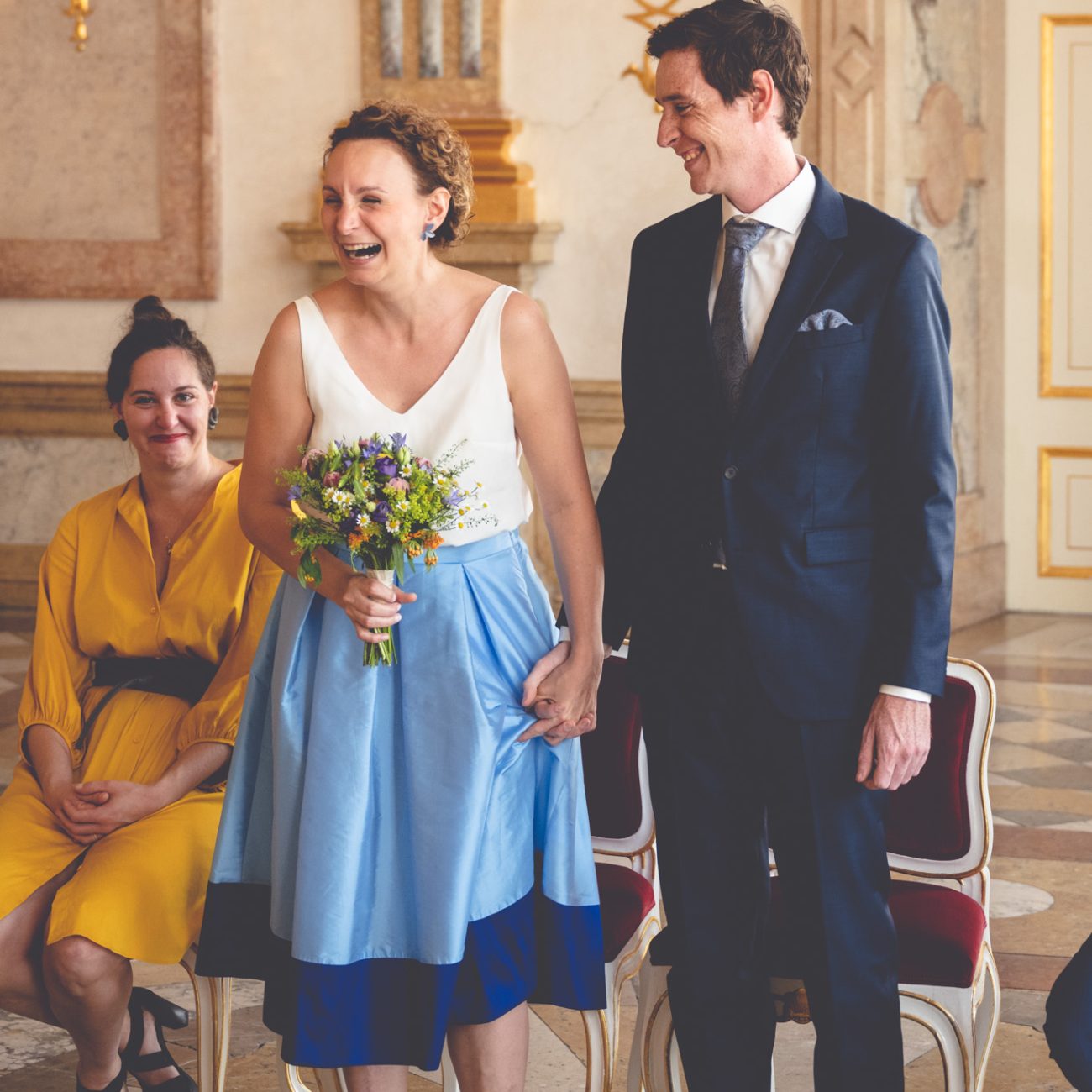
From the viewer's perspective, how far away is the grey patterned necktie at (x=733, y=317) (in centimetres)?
227

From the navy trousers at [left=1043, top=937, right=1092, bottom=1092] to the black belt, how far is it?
1.61m

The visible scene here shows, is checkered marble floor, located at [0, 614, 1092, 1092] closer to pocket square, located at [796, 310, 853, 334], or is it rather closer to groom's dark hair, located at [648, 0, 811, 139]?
pocket square, located at [796, 310, 853, 334]

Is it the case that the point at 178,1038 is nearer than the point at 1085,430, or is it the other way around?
the point at 178,1038

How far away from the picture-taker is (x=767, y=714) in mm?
2268

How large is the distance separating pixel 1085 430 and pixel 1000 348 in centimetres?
57

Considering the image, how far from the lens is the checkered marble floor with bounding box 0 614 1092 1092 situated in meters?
3.08

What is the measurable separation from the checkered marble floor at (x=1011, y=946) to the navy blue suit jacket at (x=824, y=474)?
1162 millimetres

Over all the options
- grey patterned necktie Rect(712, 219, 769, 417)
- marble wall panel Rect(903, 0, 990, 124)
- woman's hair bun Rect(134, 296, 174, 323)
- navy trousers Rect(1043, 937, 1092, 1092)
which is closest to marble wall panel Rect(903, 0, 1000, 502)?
marble wall panel Rect(903, 0, 990, 124)

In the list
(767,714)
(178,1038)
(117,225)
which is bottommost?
(178,1038)

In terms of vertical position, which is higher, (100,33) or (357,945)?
(100,33)

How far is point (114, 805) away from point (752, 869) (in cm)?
111

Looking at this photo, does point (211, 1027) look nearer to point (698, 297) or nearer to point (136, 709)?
point (136, 709)

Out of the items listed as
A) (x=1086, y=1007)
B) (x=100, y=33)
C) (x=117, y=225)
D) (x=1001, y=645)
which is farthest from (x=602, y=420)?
(x=1086, y=1007)

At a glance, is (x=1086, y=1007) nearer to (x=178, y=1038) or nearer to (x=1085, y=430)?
(x=178, y=1038)
